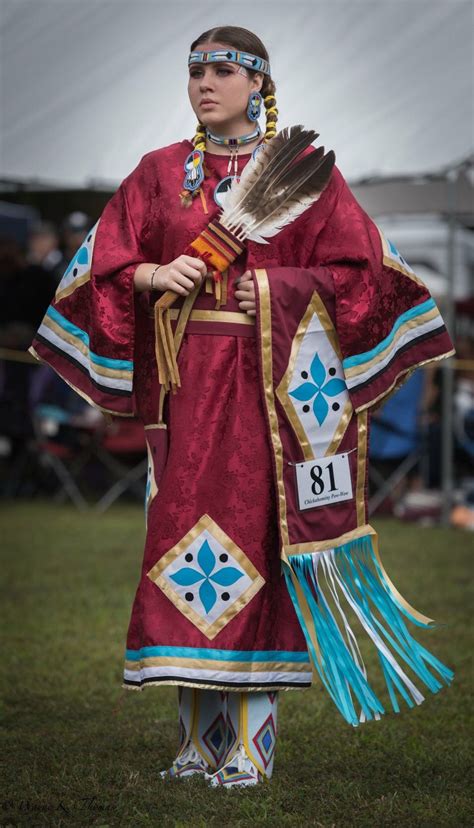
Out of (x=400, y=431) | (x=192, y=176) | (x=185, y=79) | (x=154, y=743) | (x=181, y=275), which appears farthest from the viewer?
(x=400, y=431)

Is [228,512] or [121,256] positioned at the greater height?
[121,256]

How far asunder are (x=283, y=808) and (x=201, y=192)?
4.31 feet

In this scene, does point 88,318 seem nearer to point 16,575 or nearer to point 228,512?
point 228,512

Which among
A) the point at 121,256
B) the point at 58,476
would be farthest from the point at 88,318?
the point at 58,476

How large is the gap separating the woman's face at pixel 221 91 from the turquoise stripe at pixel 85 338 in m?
0.55

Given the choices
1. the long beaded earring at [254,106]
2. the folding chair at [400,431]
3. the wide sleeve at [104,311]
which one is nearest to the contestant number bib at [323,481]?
the wide sleeve at [104,311]

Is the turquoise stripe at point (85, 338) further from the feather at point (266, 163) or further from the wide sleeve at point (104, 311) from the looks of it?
the feather at point (266, 163)

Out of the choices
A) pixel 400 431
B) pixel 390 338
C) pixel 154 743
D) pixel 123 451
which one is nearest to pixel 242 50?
pixel 390 338

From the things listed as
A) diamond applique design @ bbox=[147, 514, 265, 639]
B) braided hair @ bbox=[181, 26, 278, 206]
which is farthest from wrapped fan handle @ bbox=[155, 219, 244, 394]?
diamond applique design @ bbox=[147, 514, 265, 639]

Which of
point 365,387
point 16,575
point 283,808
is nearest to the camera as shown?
point 283,808

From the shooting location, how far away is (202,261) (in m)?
Result: 2.62

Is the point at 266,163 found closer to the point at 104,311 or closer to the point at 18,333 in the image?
the point at 104,311

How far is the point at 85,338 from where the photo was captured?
2820 millimetres

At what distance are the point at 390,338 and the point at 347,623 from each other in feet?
2.08
